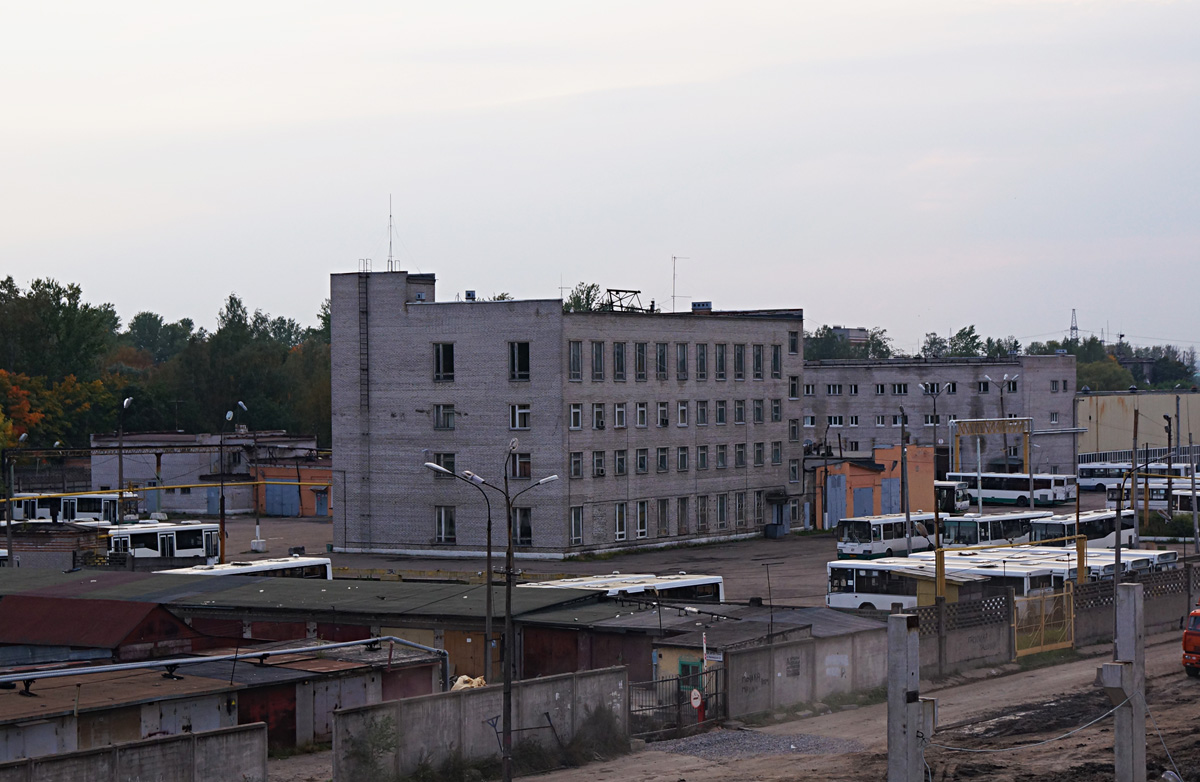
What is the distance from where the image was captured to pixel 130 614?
111 ft

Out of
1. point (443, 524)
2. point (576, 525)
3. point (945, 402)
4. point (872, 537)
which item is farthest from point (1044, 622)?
point (945, 402)

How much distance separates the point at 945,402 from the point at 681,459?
1800 inches

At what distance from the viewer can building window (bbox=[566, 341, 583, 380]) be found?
65.8 meters

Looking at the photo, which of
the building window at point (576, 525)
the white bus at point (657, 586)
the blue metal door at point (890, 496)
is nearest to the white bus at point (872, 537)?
the building window at point (576, 525)

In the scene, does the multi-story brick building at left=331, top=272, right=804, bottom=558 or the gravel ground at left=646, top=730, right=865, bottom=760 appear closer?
the gravel ground at left=646, top=730, right=865, bottom=760

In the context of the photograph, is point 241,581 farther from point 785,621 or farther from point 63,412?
point 63,412

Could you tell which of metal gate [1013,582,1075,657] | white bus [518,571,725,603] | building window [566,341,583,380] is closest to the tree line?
building window [566,341,583,380]

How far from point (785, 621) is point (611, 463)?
113 feet

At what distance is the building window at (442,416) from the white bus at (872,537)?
2060cm

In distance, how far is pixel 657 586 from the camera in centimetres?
4172

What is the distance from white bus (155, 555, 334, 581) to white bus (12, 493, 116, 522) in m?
29.9

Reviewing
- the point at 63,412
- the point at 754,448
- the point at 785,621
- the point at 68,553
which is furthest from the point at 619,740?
the point at 63,412

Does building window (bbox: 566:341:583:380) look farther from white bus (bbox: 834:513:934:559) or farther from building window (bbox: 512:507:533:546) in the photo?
white bus (bbox: 834:513:934:559)

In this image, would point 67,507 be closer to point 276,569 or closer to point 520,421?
point 520,421
